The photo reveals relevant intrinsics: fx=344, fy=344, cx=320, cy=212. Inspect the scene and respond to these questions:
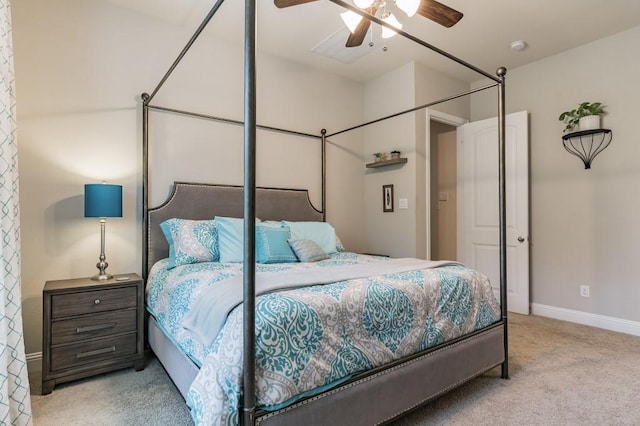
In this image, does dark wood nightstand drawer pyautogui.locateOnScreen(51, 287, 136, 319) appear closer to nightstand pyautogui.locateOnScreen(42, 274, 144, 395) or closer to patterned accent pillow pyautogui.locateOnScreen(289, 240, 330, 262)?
nightstand pyautogui.locateOnScreen(42, 274, 144, 395)

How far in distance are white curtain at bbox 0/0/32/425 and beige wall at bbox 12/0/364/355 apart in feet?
2.98

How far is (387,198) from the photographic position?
160 inches

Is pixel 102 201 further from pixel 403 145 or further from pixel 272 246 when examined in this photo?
pixel 403 145

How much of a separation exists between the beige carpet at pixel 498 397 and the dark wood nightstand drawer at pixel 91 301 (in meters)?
0.46

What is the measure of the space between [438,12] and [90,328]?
3007mm

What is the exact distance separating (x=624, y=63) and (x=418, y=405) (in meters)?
3.69

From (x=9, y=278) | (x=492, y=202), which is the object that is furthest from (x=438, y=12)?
(x=9, y=278)

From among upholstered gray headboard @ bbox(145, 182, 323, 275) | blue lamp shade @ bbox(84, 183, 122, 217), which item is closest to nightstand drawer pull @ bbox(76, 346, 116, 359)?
upholstered gray headboard @ bbox(145, 182, 323, 275)

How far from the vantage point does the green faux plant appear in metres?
3.32

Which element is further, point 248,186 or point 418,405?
point 418,405

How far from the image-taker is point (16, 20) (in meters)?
2.42

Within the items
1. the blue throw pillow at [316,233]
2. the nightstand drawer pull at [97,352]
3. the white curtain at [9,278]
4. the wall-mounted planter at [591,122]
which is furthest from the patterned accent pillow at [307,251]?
the wall-mounted planter at [591,122]

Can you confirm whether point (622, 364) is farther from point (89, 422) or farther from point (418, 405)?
point (89, 422)

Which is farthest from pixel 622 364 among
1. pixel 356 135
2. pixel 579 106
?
pixel 356 135
